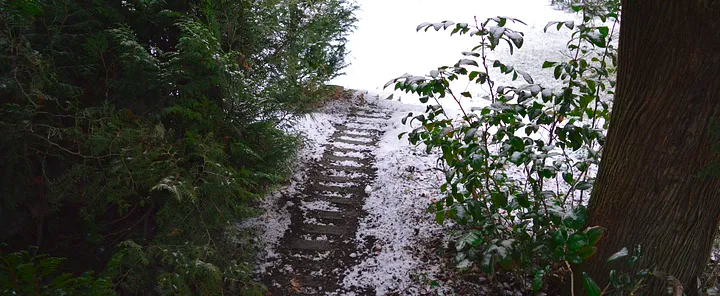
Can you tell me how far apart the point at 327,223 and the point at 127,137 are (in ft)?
6.84

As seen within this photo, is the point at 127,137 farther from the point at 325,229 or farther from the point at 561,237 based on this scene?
the point at 561,237

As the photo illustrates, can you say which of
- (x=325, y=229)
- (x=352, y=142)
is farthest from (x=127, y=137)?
(x=352, y=142)

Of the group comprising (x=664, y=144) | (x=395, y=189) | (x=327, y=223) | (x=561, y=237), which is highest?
(x=664, y=144)

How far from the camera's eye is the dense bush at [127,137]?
256cm

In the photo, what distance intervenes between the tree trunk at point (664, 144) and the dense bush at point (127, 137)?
2.29 m

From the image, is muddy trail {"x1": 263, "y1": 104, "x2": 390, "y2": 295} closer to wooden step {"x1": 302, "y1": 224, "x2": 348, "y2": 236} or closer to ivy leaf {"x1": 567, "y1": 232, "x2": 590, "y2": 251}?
wooden step {"x1": 302, "y1": 224, "x2": 348, "y2": 236}

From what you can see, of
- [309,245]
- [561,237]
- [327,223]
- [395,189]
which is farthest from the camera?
[395,189]

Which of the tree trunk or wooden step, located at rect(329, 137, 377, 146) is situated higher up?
the tree trunk

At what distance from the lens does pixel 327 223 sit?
4184mm

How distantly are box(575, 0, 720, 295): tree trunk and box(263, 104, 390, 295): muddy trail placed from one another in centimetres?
185

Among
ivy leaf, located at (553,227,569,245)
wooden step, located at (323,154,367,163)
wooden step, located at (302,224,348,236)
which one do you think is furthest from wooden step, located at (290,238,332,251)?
ivy leaf, located at (553,227,569,245)

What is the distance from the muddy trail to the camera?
3.44 metres

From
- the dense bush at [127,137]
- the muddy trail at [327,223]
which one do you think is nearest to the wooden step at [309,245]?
the muddy trail at [327,223]

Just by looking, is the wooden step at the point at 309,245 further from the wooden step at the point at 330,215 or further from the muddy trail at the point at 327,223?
the wooden step at the point at 330,215
